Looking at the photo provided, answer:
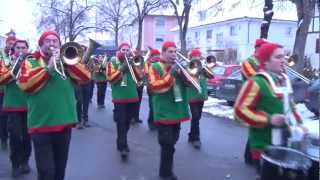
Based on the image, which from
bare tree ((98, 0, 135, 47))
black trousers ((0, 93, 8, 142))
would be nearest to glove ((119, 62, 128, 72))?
black trousers ((0, 93, 8, 142))

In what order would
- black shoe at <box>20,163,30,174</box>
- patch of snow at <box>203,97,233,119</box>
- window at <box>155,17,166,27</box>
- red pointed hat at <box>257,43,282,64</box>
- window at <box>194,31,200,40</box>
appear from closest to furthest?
red pointed hat at <box>257,43,282,64</box>, black shoe at <box>20,163,30,174</box>, patch of snow at <box>203,97,233,119</box>, window at <box>194,31,200,40</box>, window at <box>155,17,166,27</box>

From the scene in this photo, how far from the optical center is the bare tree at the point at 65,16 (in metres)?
40.3

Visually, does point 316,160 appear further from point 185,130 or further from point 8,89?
point 185,130

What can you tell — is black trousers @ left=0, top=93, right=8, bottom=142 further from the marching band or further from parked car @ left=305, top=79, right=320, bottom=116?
parked car @ left=305, top=79, right=320, bottom=116

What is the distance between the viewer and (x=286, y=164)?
3799mm

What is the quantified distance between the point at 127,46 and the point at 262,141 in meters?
4.67

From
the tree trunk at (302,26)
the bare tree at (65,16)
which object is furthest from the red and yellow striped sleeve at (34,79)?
the bare tree at (65,16)

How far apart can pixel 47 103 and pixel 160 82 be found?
1.78 metres

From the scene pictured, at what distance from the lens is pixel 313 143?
4113 millimetres

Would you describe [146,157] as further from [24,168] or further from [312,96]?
[312,96]

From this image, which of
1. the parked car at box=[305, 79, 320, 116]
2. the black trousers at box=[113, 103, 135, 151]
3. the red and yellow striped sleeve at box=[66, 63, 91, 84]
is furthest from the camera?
the parked car at box=[305, 79, 320, 116]

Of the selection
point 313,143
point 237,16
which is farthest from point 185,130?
point 237,16

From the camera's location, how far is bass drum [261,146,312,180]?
3.78 m

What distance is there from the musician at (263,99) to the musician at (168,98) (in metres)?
2.20
